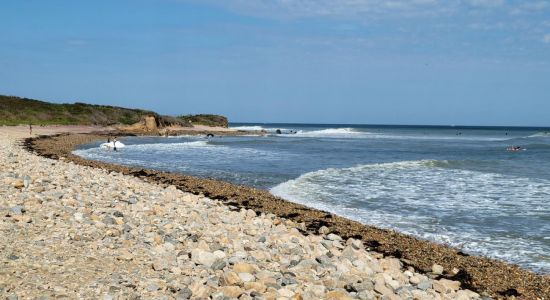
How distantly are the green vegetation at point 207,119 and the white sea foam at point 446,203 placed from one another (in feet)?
264

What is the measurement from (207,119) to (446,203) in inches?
3662

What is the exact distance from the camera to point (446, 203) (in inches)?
572

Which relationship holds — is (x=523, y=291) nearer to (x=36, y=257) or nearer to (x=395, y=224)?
(x=395, y=224)

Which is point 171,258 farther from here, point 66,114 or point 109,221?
point 66,114

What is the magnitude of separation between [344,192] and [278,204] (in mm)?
4064

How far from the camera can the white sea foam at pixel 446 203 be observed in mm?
10133

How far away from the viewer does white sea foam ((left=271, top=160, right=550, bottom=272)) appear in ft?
33.2

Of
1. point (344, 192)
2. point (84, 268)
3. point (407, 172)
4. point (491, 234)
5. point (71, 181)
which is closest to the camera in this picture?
point (84, 268)

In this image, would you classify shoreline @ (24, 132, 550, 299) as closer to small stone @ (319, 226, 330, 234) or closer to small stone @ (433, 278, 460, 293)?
small stone @ (319, 226, 330, 234)

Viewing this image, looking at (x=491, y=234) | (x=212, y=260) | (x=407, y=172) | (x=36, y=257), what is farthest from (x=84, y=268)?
(x=407, y=172)

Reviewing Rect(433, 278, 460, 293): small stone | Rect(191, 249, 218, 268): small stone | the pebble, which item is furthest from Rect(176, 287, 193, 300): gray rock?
Rect(433, 278, 460, 293): small stone

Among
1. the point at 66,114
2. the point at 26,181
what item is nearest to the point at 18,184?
the point at 26,181

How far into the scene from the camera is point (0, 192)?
931 cm

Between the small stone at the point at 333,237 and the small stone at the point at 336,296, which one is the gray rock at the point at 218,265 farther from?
the small stone at the point at 333,237
